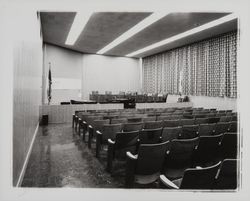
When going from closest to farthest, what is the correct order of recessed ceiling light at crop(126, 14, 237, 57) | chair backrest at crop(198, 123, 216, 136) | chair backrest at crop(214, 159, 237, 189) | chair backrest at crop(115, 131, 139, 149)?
1. chair backrest at crop(214, 159, 237, 189)
2. chair backrest at crop(115, 131, 139, 149)
3. chair backrest at crop(198, 123, 216, 136)
4. recessed ceiling light at crop(126, 14, 237, 57)

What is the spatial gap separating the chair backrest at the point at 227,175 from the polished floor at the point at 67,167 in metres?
1.37

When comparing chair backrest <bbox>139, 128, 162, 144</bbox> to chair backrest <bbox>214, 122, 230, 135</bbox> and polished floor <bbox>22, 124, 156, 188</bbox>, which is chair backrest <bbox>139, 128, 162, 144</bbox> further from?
chair backrest <bbox>214, 122, 230, 135</bbox>

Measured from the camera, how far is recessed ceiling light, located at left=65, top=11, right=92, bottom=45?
333 inches

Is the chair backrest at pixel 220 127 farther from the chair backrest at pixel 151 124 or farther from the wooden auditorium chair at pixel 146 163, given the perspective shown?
the wooden auditorium chair at pixel 146 163

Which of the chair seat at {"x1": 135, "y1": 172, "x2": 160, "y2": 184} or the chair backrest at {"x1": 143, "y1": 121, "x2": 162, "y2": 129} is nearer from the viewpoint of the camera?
the chair seat at {"x1": 135, "y1": 172, "x2": 160, "y2": 184}

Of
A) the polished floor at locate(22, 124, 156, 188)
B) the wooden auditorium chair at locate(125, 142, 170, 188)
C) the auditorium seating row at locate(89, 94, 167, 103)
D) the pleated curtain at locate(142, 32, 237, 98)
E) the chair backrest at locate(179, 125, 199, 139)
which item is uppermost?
the pleated curtain at locate(142, 32, 237, 98)

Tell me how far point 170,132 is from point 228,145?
876 millimetres

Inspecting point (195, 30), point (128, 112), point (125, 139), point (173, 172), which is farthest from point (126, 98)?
point (173, 172)

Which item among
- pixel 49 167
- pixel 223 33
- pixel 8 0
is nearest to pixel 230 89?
pixel 223 33

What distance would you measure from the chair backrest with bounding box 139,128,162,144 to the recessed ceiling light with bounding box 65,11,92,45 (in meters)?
5.70

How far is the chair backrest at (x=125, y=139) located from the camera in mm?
3583

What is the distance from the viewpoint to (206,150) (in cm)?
319

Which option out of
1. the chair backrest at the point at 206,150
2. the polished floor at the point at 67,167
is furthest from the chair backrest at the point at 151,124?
the chair backrest at the point at 206,150

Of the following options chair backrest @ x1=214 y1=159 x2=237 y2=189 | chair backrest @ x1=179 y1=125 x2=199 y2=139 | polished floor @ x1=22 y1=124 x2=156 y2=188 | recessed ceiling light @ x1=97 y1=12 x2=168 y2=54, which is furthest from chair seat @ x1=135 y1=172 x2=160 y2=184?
recessed ceiling light @ x1=97 y1=12 x2=168 y2=54
